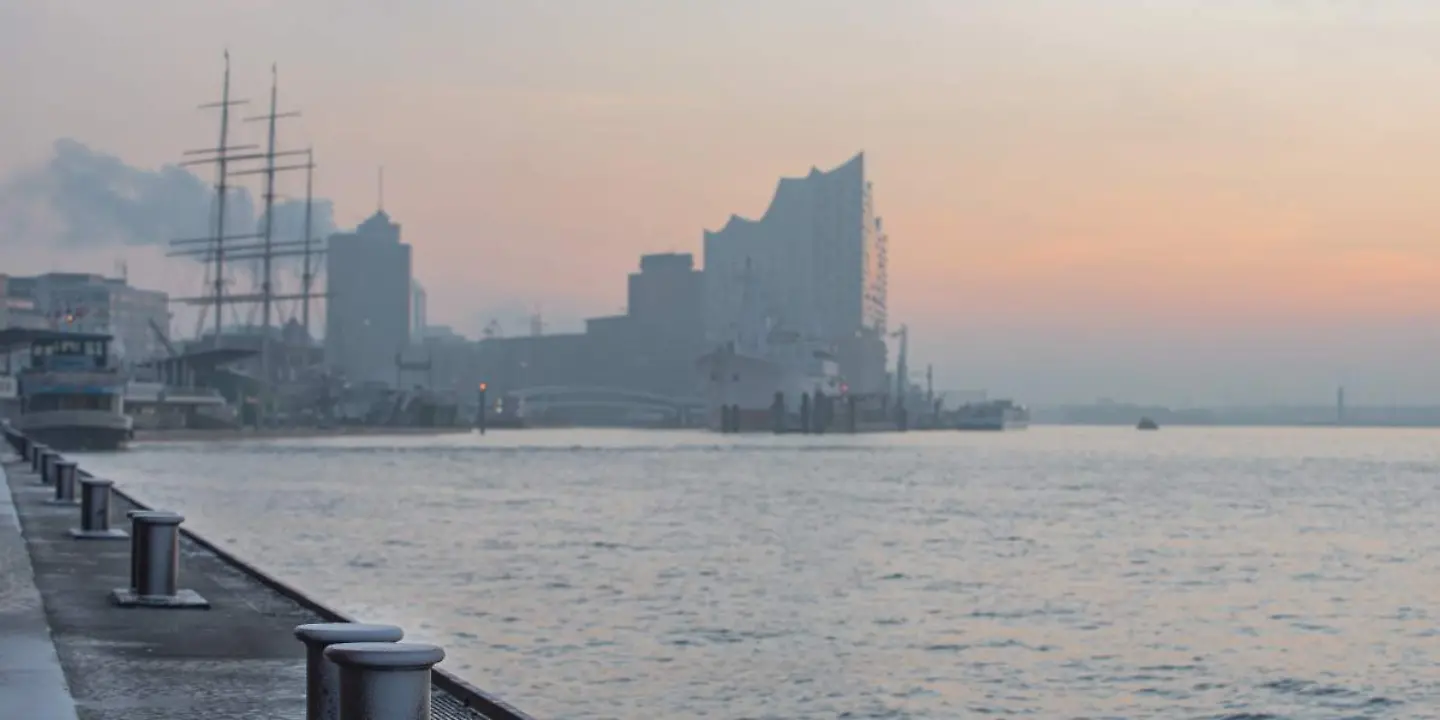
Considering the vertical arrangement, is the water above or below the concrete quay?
below

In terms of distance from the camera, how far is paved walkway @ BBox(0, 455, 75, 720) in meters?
12.8

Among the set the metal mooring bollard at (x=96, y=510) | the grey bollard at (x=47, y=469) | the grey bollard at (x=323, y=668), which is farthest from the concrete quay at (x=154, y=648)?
the grey bollard at (x=47, y=469)

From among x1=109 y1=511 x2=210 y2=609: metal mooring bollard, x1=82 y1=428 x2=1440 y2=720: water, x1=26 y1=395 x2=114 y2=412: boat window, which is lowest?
x1=82 y1=428 x2=1440 y2=720: water

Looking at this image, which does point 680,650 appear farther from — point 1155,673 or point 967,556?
point 967,556

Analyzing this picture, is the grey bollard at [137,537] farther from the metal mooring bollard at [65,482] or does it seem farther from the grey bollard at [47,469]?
the grey bollard at [47,469]

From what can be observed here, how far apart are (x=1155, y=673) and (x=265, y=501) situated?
50.5 meters

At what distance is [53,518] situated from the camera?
33.7 metres

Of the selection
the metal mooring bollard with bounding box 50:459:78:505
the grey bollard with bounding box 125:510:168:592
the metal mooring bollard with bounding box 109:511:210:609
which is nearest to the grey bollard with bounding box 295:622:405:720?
the grey bollard with bounding box 125:510:168:592

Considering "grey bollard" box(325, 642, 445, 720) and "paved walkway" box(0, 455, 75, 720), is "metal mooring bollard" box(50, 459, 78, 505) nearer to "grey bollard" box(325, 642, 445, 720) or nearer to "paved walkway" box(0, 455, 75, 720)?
"paved walkway" box(0, 455, 75, 720)

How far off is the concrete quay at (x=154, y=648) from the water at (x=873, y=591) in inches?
140

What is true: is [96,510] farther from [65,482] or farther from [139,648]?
[139,648]

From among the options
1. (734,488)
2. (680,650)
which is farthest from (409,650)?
(734,488)

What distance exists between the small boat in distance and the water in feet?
54.0

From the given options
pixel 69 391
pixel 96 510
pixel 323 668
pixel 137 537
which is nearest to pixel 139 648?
pixel 137 537
